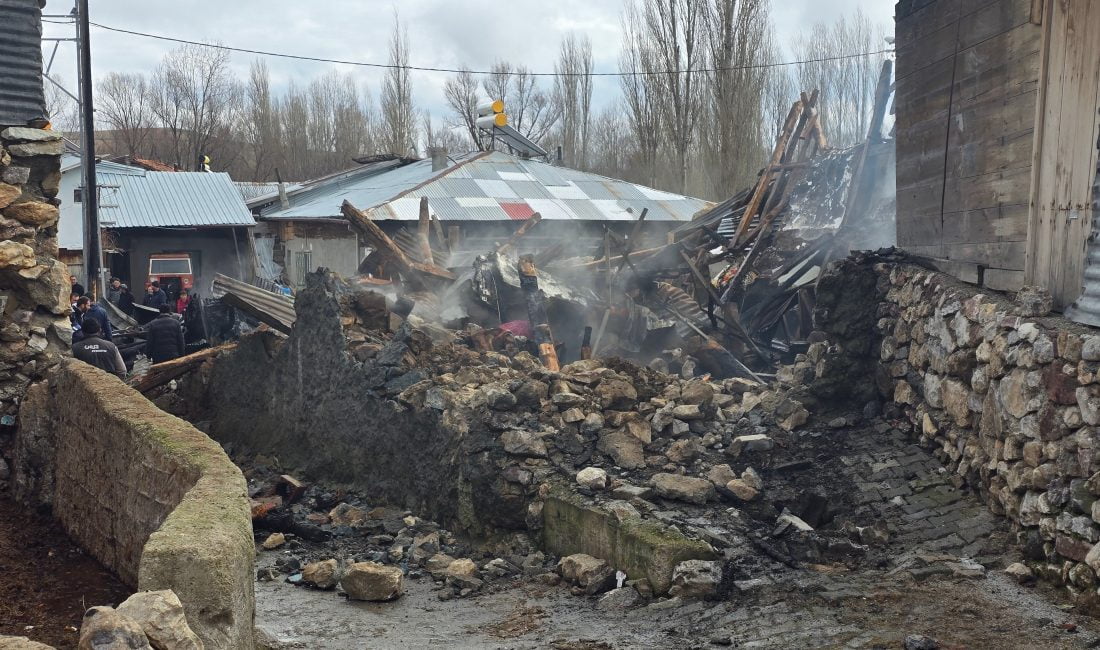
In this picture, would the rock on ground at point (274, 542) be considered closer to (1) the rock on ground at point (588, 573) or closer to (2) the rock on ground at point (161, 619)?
(1) the rock on ground at point (588, 573)

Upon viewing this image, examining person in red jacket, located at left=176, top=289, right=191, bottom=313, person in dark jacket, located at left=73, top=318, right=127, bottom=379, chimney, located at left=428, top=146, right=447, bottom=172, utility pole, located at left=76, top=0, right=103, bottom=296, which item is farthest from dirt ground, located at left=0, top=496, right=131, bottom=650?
chimney, located at left=428, top=146, right=447, bottom=172

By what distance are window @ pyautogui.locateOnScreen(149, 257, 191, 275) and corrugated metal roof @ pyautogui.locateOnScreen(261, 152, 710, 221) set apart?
2509 millimetres

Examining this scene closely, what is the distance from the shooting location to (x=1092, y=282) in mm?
4828

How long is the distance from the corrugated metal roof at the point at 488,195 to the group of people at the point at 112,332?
17.0 ft

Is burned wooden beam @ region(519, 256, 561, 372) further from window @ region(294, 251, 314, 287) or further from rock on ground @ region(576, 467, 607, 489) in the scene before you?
window @ region(294, 251, 314, 287)

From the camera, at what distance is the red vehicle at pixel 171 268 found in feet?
77.7

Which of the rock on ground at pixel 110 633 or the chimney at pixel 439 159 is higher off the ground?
the chimney at pixel 439 159

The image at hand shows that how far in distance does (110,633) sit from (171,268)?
926 inches

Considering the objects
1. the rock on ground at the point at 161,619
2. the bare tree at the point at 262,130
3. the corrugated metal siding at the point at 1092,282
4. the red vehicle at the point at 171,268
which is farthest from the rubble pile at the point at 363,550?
the bare tree at the point at 262,130

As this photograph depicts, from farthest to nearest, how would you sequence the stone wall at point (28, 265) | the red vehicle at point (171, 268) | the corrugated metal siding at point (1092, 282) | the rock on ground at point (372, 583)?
1. the red vehicle at point (171, 268)
2. the stone wall at point (28, 265)
3. the rock on ground at point (372, 583)
4. the corrugated metal siding at point (1092, 282)

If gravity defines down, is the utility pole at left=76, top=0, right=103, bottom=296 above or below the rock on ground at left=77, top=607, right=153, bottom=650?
above

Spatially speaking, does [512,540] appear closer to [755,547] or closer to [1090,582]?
[755,547]

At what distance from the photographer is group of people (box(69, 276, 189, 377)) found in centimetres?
948

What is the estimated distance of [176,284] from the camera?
71.8 feet
